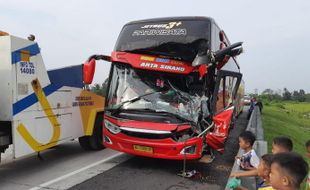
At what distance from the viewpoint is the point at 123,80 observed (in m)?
8.16

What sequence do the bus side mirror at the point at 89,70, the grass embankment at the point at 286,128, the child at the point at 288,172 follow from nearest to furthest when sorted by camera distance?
the child at the point at 288,172 < the bus side mirror at the point at 89,70 < the grass embankment at the point at 286,128

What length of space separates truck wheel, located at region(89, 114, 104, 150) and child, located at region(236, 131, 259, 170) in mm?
4845

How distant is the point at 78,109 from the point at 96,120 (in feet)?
3.33

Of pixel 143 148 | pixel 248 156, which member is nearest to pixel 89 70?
pixel 143 148

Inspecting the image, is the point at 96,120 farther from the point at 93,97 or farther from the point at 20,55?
the point at 20,55

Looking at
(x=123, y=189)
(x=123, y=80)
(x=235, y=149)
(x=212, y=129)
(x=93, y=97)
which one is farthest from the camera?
(x=235, y=149)

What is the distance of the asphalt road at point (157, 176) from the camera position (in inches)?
261

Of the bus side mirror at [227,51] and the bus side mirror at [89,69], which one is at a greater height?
the bus side mirror at [227,51]

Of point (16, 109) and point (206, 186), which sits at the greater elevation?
point (16, 109)

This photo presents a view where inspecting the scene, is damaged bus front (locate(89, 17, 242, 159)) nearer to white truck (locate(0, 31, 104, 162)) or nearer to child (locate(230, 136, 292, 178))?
white truck (locate(0, 31, 104, 162))

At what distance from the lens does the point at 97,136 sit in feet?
32.0

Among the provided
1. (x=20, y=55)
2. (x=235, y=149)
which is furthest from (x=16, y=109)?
(x=235, y=149)

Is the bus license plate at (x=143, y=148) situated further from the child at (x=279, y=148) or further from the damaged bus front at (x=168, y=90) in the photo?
the child at (x=279, y=148)

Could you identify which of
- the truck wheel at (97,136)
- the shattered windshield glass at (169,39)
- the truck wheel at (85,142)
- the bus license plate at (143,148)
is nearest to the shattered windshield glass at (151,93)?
the shattered windshield glass at (169,39)
